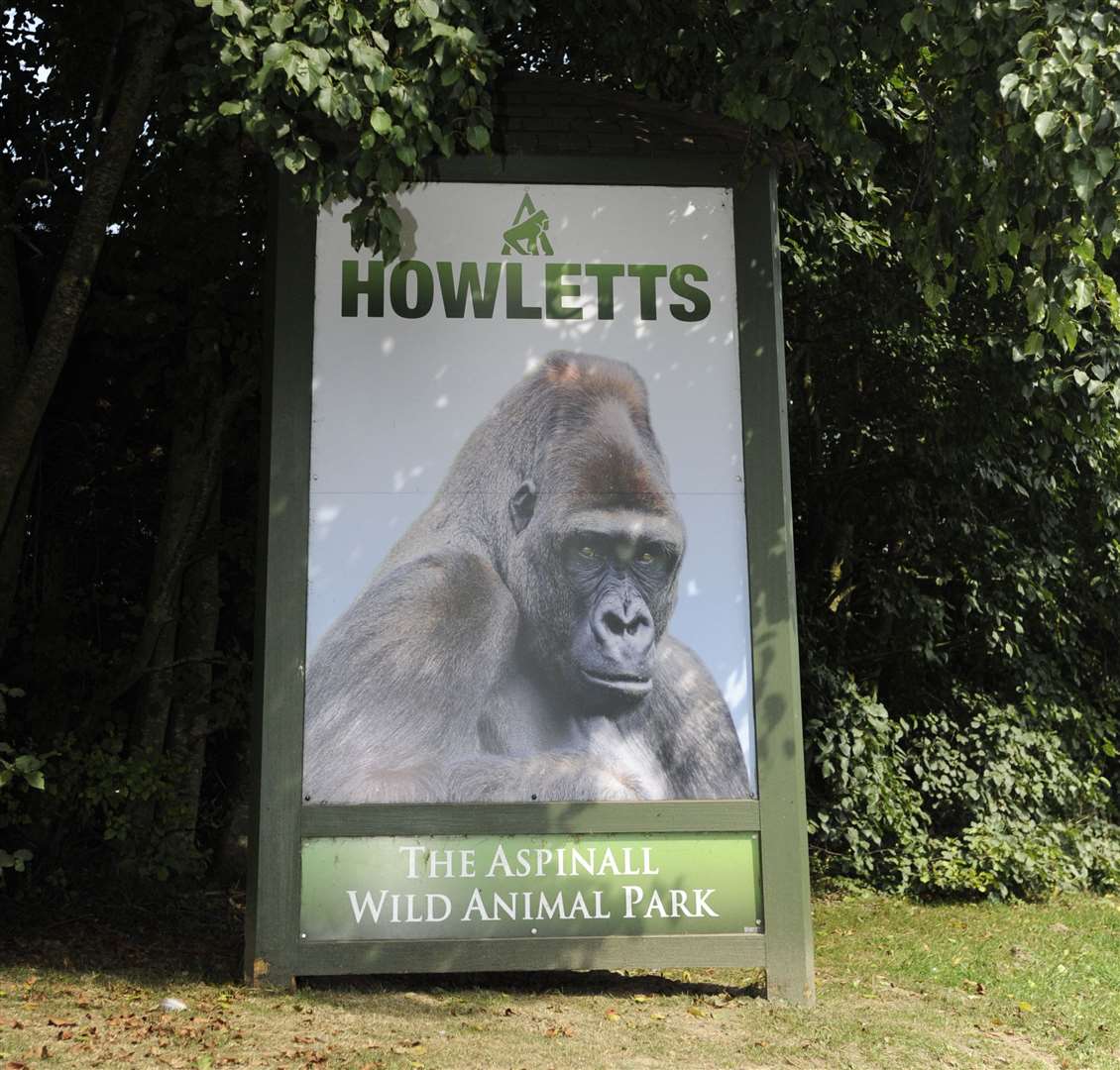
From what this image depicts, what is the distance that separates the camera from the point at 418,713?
5.61 meters

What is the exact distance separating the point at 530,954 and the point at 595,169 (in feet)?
12.2

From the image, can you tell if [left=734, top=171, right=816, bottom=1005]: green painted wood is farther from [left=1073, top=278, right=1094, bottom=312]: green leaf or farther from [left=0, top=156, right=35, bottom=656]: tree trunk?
[left=0, top=156, right=35, bottom=656]: tree trunk

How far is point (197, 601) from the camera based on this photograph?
8891 mm

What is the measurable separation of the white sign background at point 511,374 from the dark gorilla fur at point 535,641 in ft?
0.29

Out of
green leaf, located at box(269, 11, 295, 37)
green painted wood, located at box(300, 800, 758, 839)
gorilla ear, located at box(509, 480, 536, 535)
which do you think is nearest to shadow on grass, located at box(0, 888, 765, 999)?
green painted wood, located at box(300, 800, 758, 839)

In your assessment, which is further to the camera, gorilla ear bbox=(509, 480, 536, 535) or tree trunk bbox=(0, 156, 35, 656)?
tree trunk bbox=(0, 156, 35, 656)

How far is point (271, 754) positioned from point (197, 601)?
12.0ft

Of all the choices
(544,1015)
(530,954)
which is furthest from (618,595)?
(544,1015)

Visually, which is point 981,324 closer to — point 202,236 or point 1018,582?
point 1018,582

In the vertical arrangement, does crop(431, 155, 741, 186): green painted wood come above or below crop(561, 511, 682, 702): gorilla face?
above

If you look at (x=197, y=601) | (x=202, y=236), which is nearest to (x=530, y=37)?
(x=202, y=236)

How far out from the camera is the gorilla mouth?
5672 millimetres

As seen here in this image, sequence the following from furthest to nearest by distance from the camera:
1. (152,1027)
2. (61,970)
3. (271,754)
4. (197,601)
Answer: (197,601)
(61,970)
(271,754)
(152,1027)

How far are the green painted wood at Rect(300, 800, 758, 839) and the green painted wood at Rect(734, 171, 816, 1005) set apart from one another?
0.65 feet
